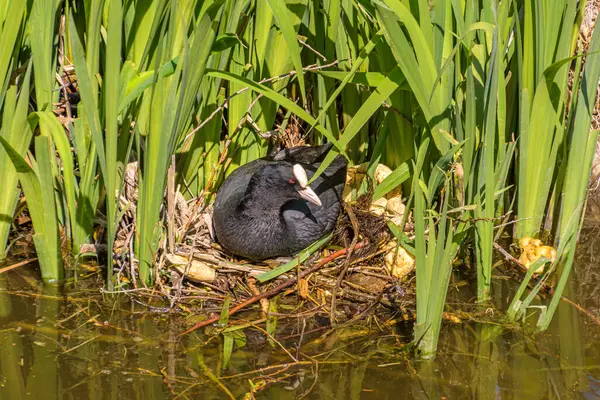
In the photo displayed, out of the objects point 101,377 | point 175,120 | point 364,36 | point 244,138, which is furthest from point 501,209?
point 101,377

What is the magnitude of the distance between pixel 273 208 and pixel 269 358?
3.85 feet

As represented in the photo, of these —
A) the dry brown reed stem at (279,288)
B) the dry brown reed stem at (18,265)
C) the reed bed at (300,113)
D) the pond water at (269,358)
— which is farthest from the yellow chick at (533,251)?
the dry brown reed stem at (18,265)

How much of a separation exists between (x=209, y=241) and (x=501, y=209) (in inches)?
57.9

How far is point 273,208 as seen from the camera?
13.4ft

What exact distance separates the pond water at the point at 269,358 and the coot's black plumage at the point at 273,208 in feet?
2.01

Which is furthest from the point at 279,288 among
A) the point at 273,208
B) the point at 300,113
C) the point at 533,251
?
the point at 533,251

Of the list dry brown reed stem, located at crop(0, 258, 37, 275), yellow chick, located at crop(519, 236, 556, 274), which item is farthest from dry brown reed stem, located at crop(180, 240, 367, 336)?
dry brown reed stem, located at crop(0, 258, 37, 275)

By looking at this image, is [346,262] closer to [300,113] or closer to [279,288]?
[279,288]

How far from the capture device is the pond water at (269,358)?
284 centimetres

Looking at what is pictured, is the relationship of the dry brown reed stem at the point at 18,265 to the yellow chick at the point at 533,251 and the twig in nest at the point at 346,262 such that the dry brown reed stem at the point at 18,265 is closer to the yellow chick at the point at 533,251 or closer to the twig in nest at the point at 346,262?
the twig in nest at the point at 346,262

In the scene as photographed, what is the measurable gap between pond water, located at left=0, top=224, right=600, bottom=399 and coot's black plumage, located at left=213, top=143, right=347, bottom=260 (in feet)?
2.01

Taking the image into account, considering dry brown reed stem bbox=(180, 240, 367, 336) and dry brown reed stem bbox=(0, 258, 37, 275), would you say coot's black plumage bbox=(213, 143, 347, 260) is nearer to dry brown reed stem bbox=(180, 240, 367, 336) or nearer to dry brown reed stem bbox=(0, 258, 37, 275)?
dry brown reed stem bbox=(180, 240, 367, 336)

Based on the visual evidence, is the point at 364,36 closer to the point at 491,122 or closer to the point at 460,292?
the point at 491,122

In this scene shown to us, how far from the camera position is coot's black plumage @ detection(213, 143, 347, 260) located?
154 inches
